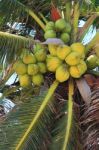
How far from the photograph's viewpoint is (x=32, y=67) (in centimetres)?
515

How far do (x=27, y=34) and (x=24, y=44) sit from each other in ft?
3.89

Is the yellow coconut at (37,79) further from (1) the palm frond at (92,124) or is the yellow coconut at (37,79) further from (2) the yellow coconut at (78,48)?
(1) the palm frond at (92,124)

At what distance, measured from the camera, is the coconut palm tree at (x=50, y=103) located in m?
4.68

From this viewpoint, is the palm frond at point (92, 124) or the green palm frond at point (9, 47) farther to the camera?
the green palm frond at point (9, 47)

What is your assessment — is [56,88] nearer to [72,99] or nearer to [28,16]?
[72,99]

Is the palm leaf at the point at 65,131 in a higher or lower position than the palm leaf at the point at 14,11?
lower

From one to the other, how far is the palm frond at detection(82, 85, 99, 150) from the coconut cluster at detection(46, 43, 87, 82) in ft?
1.01

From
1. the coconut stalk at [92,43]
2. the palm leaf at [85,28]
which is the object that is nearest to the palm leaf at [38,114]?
the coconut stalk at [92,43]

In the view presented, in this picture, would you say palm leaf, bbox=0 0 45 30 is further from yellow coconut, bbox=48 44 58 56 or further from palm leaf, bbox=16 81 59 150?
palm leaf, bbox=16 81 59 150

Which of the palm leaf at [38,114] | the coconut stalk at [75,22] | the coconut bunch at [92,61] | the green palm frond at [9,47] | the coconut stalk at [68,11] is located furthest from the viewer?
the coconut stalk at [68,11]

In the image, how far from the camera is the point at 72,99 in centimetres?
511

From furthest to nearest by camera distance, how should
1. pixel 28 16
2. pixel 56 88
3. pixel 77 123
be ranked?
1. pixel 28 16
2. pixel 56 88
3. pixel 77 123

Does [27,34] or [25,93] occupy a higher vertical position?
[27,34]

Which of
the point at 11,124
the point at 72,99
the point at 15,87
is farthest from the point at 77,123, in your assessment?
the point at 15,87
